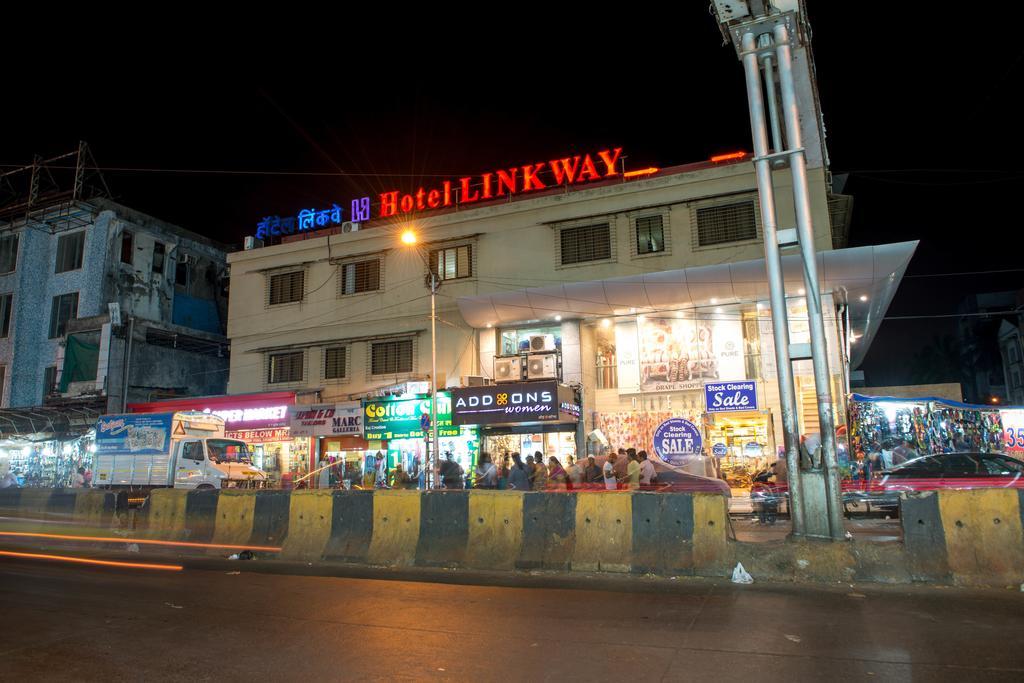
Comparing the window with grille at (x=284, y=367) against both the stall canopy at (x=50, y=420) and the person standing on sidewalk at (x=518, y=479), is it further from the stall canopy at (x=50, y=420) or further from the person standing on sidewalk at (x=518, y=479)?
the person standing on sidewalk at (x=518, y=479)

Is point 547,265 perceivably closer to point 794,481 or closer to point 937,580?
point 794,481

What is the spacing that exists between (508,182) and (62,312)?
80.1ft

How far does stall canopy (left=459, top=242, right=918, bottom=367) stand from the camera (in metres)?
20.0

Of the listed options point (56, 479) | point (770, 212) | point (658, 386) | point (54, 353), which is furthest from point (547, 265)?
point (54, 353)

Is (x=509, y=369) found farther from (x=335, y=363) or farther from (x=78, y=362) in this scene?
(x=78, y=362)

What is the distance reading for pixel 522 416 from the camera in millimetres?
Result: 21781

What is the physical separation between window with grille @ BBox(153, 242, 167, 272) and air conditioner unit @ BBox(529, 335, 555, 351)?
883 inches

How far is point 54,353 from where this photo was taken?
34219 mm

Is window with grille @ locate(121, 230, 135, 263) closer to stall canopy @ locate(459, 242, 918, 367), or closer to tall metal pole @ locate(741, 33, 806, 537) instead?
stall canopy @ locate(459, 242, 918, 367)

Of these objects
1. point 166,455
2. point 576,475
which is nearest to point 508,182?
point 576,475

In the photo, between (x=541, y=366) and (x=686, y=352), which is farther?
(x=541, y=366)

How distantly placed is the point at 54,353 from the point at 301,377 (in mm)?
15084

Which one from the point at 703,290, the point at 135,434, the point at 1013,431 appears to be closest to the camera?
the point at 1013,431

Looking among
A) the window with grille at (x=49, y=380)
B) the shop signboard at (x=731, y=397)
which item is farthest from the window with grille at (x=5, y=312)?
the shop signboard at (x=731, y=397)
